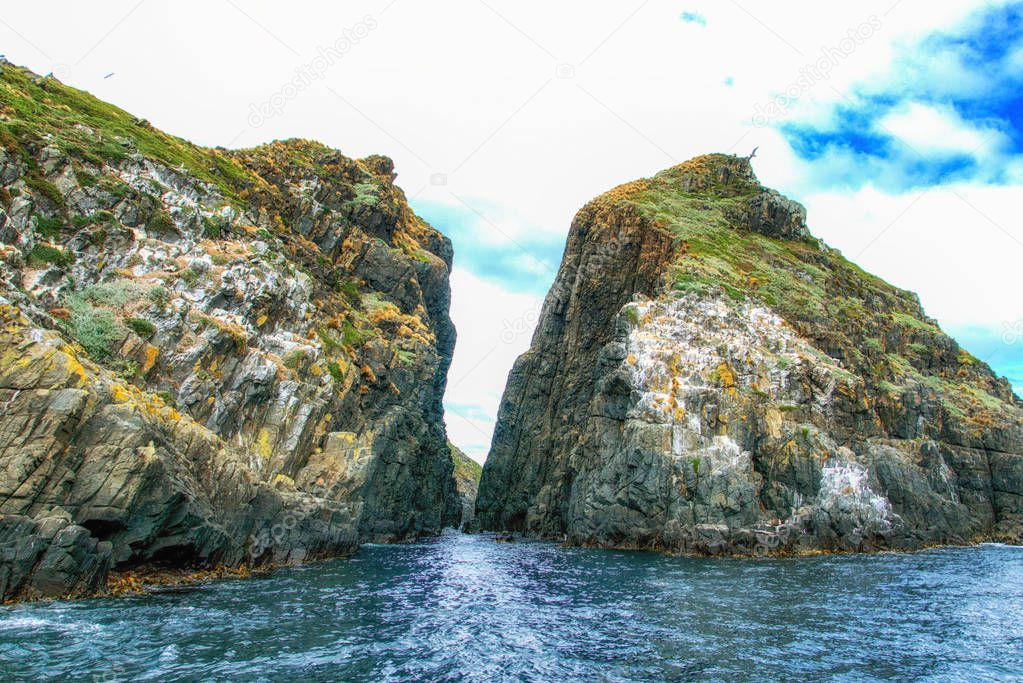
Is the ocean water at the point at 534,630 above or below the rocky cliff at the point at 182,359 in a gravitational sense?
below

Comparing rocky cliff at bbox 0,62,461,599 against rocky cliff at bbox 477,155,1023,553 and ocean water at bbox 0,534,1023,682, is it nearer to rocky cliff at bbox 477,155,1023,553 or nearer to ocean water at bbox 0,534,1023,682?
ocean water at bbox 0,534,1023,682

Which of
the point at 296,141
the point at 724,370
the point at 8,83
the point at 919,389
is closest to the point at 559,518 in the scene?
the point at 724,370

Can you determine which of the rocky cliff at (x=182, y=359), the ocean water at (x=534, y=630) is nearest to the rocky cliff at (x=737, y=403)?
the ocean water at (x=534, y=630)

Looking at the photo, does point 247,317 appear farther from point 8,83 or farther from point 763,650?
point 763,650

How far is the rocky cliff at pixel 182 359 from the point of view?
83.6ft

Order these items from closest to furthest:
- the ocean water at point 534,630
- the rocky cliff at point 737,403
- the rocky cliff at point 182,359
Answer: the ocean water at point 534,630
the rocky cliff at point 182,359
the rocky cliff at point 737,403

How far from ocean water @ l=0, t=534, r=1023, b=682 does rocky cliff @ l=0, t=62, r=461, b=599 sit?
11.7 ft

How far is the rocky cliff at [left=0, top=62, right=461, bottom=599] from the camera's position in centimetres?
2547

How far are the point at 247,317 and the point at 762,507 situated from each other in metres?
45.9

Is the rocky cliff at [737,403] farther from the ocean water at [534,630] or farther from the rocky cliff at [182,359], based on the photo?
the rocky cliff at [182,359]

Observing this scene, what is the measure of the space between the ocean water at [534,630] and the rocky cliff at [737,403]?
17.8 meters

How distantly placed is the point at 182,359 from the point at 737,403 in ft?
155

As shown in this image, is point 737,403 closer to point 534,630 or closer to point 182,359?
point 534,630

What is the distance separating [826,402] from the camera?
65.5 meters
